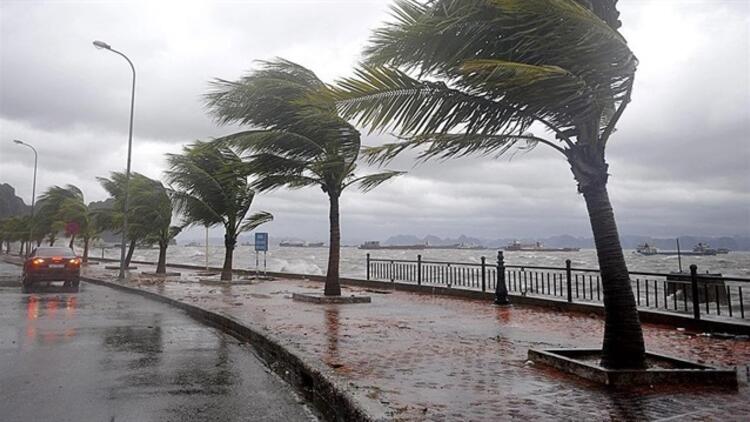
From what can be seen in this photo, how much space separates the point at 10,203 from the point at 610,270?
178371mm

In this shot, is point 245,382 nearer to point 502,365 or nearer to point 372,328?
point 502,365

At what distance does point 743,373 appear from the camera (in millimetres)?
6320

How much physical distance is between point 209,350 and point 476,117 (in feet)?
16.8

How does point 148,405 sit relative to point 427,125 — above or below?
below

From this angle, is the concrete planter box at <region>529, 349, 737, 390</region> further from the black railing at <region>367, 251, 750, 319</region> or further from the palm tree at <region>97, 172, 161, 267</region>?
the palm tree at <region>97, 172, 161, 267</region>

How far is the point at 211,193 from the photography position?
70.8 ft

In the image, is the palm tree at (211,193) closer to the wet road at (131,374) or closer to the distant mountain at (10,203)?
the wet road at (131,374)

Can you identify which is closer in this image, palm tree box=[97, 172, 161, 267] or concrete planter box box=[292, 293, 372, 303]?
concrete planter box box=[292, 293, 372, 303]

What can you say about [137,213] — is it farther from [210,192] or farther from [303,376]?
[303,376]

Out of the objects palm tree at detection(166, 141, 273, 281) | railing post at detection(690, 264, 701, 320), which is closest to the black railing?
railing post at detection(690, 264, 701, 320)

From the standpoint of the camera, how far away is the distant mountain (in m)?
145

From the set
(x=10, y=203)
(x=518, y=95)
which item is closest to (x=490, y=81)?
(x=518, y=95)

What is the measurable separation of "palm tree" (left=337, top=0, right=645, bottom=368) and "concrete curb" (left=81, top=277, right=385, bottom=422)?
9.11ft

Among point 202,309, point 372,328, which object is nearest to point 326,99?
point 372,328
